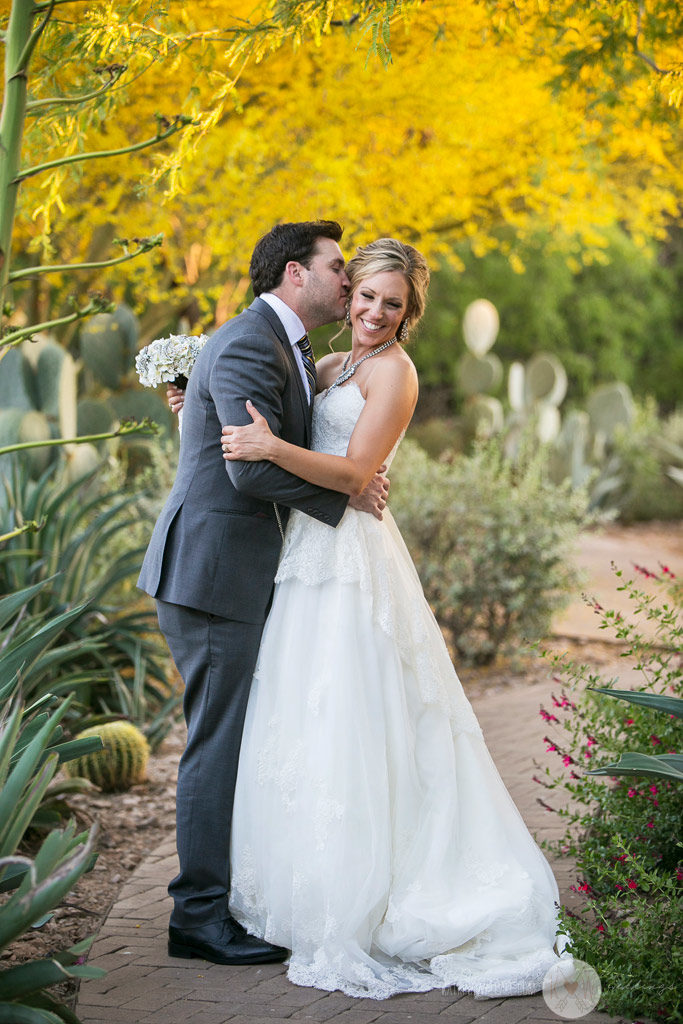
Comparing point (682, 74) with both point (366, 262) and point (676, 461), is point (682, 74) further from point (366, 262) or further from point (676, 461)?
point (676, 461)

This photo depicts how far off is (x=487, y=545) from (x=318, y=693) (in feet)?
13.1

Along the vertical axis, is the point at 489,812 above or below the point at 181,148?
below

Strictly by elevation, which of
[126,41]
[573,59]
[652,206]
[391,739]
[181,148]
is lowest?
[391,739]

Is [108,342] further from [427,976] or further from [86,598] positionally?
[427,976]

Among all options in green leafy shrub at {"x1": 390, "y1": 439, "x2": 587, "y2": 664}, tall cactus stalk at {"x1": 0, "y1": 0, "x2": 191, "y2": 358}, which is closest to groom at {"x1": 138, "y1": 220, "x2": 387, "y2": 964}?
tall cactus stalk at {"x1": 0, "y1": 0, "x2": 191, "y2": 358}

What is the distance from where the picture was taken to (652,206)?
32.2 ft

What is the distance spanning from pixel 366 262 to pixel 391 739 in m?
1.51

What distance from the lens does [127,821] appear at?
15.8 feet

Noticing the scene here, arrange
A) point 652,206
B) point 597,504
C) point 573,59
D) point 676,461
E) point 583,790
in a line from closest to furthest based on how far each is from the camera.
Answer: point 583,790 < point 573,59 < point 652,206 < point 597,504 < point 676,461

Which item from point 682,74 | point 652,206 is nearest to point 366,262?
point 682,74

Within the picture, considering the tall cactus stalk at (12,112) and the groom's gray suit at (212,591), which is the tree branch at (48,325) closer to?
the tall cactus stalk at (12,112)

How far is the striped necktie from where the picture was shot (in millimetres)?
3547

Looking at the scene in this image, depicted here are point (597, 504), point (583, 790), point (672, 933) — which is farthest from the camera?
point (597, 504)

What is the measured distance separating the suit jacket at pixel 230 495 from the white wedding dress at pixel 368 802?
13 centimetres
